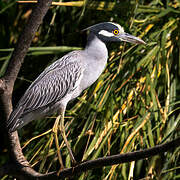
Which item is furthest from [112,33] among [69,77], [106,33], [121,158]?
[121,158]

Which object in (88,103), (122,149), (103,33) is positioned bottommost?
(122,149)

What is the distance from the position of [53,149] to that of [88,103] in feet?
1.14

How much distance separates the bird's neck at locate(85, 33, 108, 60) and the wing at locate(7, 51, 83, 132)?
9cm

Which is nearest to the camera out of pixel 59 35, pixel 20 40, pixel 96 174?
pixel 20 40

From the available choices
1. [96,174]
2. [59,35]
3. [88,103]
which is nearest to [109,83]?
[88,103]

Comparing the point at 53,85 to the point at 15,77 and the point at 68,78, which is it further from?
the point at 15,77

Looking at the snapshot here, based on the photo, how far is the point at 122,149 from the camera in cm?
187

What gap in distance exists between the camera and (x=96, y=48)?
2.05 meters

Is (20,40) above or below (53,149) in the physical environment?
above

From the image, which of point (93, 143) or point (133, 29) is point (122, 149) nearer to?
point (93, 143)

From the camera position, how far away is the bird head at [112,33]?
6.63 feet

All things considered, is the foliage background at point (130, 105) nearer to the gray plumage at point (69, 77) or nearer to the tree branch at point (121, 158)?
the gray plumage at point (69, 77)

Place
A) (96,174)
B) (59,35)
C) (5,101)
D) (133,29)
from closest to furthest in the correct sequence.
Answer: (5,101)
(96,174)
(133,29)
(59,35)

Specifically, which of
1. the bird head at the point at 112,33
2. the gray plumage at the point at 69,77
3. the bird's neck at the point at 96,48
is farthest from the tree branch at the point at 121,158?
the bird head at the point at 112,33
